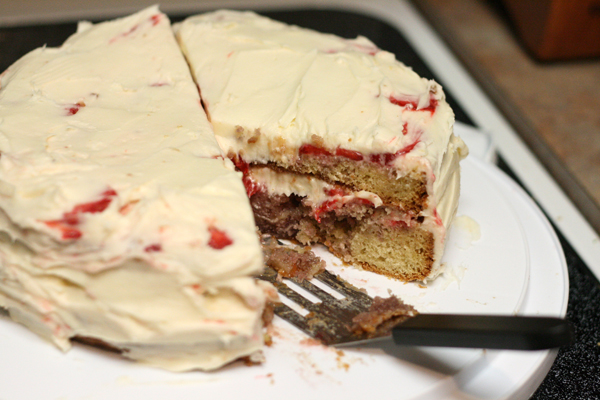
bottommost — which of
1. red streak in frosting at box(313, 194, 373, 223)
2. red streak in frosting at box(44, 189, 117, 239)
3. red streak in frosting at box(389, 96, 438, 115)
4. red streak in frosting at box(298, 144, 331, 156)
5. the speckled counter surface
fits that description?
the speckled counter surface

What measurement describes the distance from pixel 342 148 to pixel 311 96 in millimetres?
328

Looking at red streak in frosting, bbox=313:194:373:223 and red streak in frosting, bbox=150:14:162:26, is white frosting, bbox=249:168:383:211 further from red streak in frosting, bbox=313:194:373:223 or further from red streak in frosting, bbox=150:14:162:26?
red streak in frosting, bbox=150:14:162:26

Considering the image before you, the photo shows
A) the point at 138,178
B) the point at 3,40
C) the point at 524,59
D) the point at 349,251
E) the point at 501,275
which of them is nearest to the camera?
the point at 138,178

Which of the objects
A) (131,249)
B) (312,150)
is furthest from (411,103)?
(131,249)

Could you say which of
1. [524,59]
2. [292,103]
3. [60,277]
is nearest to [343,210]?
[292,103]

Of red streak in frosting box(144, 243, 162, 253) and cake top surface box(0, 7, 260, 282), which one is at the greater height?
cake top surface box(0, 7, 260, 282)

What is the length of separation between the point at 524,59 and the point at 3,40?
14.7ft

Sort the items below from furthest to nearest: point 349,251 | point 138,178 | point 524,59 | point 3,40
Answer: point 524,59, point 3,40, point 349,251, point 138,178

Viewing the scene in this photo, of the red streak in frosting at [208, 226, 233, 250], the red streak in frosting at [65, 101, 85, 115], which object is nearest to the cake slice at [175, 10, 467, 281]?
the red streak in frosting at [65, 101, 85, 115]

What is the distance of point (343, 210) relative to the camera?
2662mm

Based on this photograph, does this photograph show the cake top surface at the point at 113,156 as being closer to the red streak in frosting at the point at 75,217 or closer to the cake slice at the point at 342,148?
the red streak in frosting at the point at 75,217

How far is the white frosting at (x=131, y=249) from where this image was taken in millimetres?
1970

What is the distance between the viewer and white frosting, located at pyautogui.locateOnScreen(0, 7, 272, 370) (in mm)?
1970

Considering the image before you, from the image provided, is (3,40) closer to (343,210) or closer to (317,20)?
(317,20)
